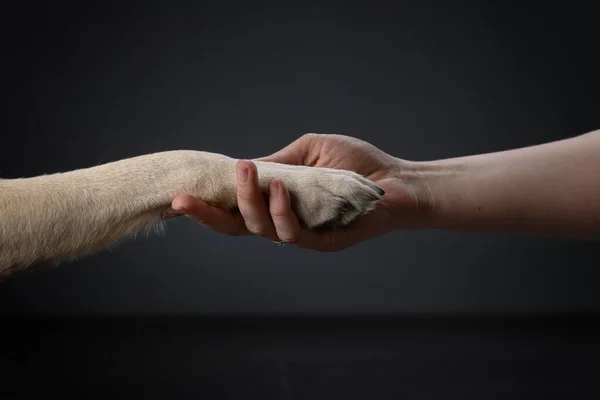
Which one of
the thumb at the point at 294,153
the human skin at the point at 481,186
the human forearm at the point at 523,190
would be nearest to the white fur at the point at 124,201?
the human skin at the point at 481,186

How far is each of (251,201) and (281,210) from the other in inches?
4.7

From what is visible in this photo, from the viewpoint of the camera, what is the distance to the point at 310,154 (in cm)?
378

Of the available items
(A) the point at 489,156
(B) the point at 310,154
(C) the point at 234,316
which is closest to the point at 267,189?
(B) the point at 310,154

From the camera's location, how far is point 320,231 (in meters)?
3.15

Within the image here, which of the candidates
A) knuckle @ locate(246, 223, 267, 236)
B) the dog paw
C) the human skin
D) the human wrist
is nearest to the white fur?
the dog paw

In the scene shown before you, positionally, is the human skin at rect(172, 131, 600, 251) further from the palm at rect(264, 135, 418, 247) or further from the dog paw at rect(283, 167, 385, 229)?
the dog paw at rect(283, 167, 385, 229)

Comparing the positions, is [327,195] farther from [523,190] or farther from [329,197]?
[523,190]

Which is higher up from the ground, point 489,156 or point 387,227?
point 489,156

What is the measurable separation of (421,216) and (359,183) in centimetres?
87

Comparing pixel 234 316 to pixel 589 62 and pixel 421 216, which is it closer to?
pixel 421 216

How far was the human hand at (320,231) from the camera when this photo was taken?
2.99m

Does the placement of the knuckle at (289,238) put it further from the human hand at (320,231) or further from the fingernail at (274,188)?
the fingernail at (274,188)

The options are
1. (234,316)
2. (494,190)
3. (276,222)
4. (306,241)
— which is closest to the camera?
(276,222)

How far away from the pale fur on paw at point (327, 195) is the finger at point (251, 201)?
0.09 m
